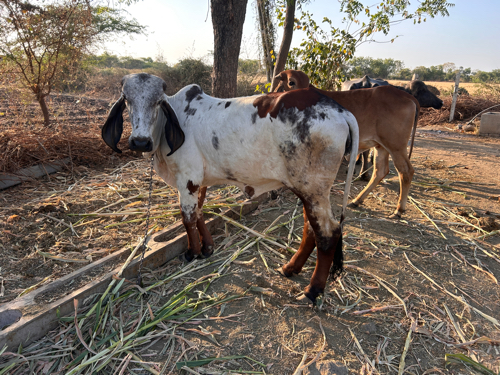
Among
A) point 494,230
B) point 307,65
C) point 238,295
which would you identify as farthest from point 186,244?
point 307,65

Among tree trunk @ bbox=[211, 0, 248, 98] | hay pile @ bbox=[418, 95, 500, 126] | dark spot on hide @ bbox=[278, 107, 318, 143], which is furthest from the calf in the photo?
hay pile @ bbox=[418, 95, 500, 126]

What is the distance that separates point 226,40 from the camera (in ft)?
17.6

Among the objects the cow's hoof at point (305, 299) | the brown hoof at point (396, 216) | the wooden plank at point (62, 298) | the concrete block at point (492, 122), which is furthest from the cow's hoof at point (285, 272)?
the concrete block at point (492, 122)

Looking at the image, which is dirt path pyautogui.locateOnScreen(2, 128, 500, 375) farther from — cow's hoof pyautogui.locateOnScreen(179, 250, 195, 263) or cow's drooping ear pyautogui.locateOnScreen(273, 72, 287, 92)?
cow's drooping ear pyautogui.locateOnScreen(273, 72, 287, 92)

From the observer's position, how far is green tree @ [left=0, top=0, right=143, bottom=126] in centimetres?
612

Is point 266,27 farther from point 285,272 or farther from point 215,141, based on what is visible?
point 285,272

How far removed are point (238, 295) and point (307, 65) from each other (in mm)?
5464

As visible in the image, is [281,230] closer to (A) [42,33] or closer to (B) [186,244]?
(B) [186,244]

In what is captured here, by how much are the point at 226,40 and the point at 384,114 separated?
3.00m

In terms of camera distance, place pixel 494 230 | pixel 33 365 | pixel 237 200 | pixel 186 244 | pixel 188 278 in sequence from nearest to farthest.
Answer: pixel 33 365, pixel 188 278, pixel 186 244, pixel 494 230, pixel 237 200

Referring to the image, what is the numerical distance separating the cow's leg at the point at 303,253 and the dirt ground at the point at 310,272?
3.9 inches

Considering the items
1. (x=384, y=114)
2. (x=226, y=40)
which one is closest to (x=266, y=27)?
(x=226, y=40)

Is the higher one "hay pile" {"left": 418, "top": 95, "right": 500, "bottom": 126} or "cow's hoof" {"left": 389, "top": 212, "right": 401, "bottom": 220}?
"hay pile" {"left": 418, "top": 95, "right": 500, "bottom": 126}

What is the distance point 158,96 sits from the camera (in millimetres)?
2713
